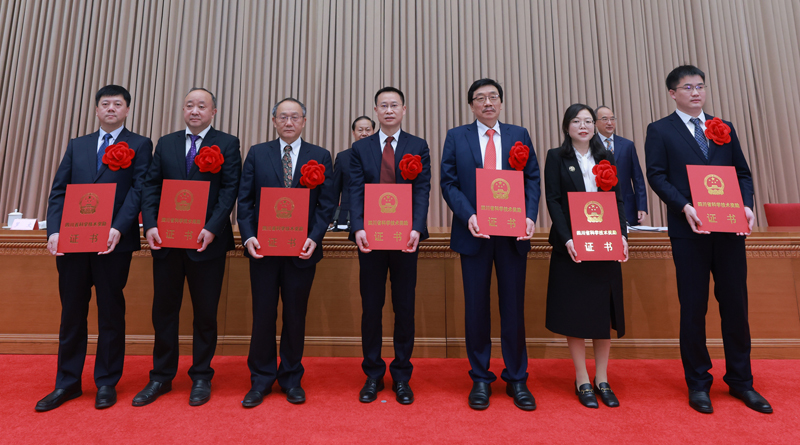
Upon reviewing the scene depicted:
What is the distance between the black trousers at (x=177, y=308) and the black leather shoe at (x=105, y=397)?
0.16m

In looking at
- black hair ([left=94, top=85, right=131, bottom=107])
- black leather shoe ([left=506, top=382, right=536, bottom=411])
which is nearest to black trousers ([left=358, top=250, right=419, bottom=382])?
black leather shoe ([left=506, top=382, right=536, bottom=411])

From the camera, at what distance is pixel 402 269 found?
1954mm

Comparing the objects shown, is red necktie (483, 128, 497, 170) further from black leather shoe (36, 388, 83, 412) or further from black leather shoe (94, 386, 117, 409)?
black leather shoe (36, 388, 83, 412)

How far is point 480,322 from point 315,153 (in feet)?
3.81

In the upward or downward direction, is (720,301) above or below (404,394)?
above

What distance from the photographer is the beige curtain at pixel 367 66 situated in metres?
5.02

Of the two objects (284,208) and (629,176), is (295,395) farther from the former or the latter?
(629,176)

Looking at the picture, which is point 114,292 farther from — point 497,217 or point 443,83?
point 443,83

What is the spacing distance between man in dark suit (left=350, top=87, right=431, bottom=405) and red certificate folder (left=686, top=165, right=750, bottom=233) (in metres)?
1.22

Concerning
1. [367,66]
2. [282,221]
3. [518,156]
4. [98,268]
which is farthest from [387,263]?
[367,66]

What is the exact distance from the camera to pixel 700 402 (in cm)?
176

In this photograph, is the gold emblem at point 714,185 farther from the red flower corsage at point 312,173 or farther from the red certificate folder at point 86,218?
the red certificate folder at point 86,218

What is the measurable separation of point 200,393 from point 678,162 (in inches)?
98.1

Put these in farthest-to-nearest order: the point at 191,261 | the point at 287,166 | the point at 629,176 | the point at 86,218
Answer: the point at 629,176, the point at 287,166, the point at 191,261, the point at 86,218
